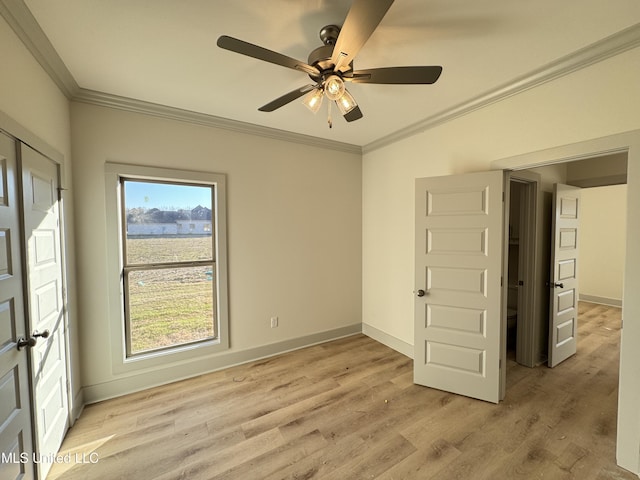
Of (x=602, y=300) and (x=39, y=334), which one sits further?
(x=602, y=300)

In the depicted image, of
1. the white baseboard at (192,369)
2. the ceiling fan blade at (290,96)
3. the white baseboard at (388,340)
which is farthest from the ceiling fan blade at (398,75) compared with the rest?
the white baseboard at (192,369)

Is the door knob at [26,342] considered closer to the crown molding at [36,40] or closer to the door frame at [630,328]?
the crown molding at [36,40]

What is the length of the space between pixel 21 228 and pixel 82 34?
1240 mm

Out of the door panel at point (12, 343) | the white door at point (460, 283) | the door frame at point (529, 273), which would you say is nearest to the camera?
the door panel at point (12, 343)

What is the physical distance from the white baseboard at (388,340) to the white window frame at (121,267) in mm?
2004

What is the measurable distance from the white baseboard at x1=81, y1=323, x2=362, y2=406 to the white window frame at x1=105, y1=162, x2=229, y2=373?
8 cm

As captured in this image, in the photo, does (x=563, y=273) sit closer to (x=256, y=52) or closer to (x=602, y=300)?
(x=256, y=52)

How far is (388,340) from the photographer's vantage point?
11.3 ft

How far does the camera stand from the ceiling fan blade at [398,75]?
1.40 meters

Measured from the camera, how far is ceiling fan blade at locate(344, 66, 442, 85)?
1402 millimetres

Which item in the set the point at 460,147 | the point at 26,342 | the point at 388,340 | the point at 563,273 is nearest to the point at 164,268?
the point at 26,342

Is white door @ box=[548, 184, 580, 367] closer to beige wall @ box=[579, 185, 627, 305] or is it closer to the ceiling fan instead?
the ceiling fan

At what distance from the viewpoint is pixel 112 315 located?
2.39 m

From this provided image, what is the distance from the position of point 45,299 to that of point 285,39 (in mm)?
2345
